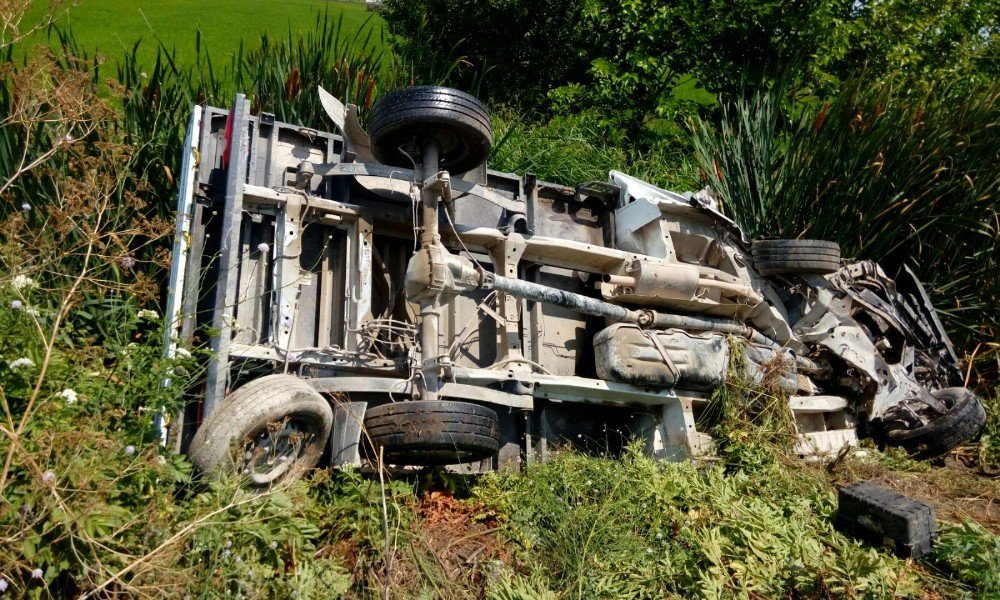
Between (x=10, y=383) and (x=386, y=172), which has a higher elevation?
(x=386, y=172)

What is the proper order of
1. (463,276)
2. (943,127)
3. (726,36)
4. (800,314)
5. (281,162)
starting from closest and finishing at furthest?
1. (463,276)
2. (281,162)
3. (800,314)
4. (943,127)
5. (726,36)

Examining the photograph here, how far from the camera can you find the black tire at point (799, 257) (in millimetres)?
5770

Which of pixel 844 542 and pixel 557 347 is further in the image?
pixel 557 347

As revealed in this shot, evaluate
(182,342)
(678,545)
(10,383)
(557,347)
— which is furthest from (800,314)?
(10,383)

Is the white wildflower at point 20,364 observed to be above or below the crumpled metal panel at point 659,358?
below

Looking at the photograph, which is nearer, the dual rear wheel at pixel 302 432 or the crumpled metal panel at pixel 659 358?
the dual rear wheel at pixel 302 432

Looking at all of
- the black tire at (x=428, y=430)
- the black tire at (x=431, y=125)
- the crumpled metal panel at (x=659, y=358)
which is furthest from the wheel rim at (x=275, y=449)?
the crumpled metal panel at (x=659, y=358)

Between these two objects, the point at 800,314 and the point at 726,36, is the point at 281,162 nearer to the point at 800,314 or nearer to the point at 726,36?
the point at 800,314

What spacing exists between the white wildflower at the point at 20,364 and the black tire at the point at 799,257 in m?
4.84

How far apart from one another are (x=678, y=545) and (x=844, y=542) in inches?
33.6

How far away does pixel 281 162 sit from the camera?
15.6 feet

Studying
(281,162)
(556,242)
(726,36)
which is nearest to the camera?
(281,162)

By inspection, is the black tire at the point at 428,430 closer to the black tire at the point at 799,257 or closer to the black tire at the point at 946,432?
the black tire at the point at 799,257

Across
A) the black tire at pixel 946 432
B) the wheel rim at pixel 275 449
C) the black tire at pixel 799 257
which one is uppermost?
the black tire at pixel 799 257
